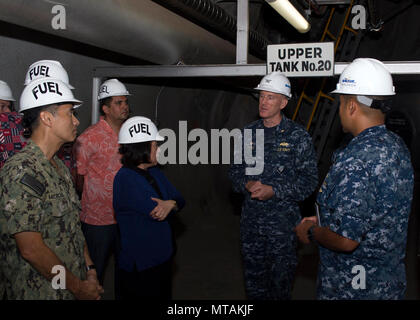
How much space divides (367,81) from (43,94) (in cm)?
168

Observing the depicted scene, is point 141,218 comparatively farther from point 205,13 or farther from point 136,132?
point 205,13

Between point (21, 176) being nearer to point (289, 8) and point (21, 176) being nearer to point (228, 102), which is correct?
point (289, 8)

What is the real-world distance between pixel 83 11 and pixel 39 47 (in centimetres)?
155

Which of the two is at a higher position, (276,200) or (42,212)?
(276,200)

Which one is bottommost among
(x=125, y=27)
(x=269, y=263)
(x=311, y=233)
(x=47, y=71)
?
(x=269, y=263)

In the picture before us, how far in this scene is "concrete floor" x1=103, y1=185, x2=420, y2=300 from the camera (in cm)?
460

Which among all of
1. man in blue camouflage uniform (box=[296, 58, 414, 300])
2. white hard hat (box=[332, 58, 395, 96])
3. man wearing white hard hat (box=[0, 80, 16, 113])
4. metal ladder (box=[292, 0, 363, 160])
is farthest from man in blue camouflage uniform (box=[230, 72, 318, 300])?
metal ladder (box=[292, 0, 363, 160])

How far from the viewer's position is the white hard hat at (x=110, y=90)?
12.8ft

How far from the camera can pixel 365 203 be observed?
199 cm

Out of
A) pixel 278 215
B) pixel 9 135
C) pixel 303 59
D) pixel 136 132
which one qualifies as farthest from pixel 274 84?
pixel 9 135

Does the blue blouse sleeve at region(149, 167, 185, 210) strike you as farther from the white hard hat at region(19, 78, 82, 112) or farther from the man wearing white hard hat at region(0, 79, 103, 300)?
the white hard hat at region(19, 78, 82, 112)

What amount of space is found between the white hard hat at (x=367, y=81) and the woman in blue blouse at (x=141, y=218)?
1.35 m
